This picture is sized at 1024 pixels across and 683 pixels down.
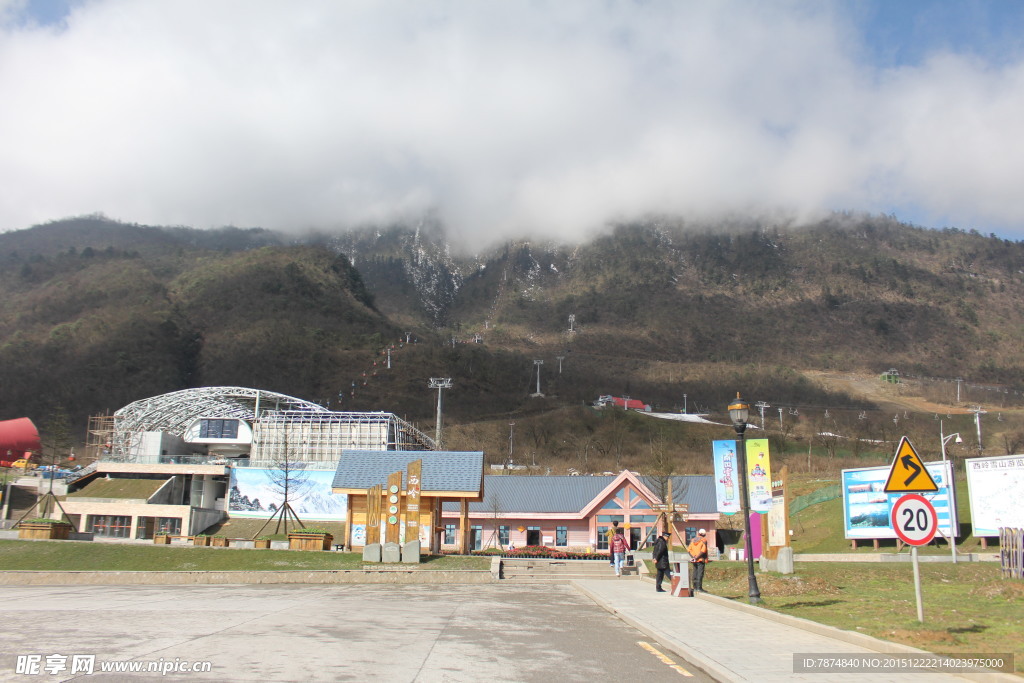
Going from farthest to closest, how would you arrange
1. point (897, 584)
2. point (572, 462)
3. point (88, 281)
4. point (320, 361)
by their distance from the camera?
point (88, 281)
point (320, 361)
point (572, 462)
point (897, 584)

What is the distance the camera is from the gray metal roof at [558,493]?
163 feet

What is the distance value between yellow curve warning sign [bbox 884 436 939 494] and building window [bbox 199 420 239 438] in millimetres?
59232

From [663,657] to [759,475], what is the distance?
22.1 m

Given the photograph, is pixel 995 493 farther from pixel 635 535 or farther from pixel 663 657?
pixel 663 657

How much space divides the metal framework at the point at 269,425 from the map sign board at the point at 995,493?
42.9 meters

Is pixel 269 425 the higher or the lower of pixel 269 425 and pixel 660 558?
the higher

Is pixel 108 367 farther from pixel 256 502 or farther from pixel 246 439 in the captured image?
pixel 256 502

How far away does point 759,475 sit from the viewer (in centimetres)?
3084

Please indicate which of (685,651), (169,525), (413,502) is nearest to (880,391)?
(169,525)

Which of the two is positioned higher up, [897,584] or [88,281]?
[88,281]

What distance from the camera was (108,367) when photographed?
12700 centimetres

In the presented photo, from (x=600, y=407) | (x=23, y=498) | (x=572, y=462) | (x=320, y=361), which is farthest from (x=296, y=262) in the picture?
(x=23, y=498)

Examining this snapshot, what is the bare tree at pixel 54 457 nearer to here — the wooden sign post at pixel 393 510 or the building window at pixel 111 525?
the building window at pixel 111 525

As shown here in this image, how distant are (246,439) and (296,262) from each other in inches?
5099
